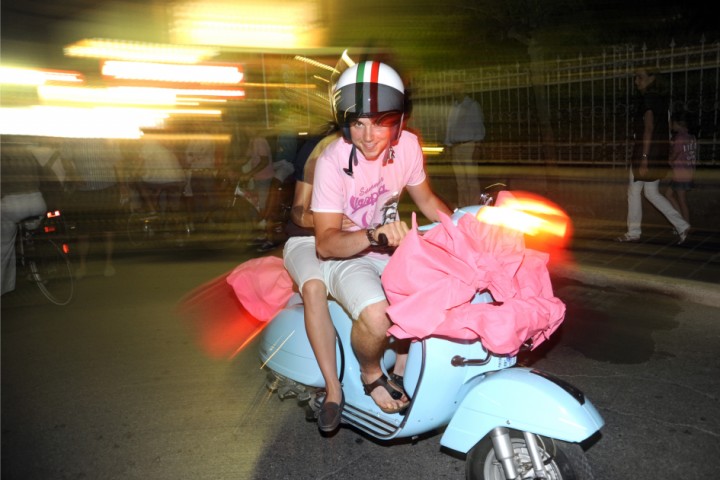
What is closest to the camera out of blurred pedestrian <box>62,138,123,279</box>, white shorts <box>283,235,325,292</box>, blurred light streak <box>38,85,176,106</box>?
white shorts <box>283,235,325,292</box>

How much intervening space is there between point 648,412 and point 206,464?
8.80 feet

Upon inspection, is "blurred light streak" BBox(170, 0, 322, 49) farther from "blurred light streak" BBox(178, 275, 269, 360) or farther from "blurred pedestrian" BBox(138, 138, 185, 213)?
"blurred light streak" BBox(178, 275, 269, 360)

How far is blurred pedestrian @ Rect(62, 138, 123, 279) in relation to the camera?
27.9 feet

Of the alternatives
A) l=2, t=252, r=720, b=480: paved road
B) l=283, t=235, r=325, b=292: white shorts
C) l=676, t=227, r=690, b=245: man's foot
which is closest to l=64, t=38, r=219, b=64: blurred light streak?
l=2, t=252, r=720, b=480: paved road

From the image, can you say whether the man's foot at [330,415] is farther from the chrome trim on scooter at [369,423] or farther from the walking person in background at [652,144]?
the walking person in background at [652,144]

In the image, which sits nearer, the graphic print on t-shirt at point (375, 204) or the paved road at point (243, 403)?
the graphic print on t-shirt at point (375, 204)

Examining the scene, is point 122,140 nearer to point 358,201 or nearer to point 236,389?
point 236,389

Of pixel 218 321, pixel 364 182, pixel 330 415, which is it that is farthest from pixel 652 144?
pixel 330 415

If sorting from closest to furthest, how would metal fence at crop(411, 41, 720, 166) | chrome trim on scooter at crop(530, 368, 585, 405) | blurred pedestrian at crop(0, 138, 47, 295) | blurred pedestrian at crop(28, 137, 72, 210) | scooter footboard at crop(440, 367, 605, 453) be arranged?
scooter footboard at crop(440, 367, 605, 453)
chrome trim on scooter at crop(530, 368, 585, 405)
blurred pedestrian at crop(0, 138, 47, 295)
blurred pedestrian at crop(28, 137, 72, 210)
metal fence at crop(411, 41, 720, 166)

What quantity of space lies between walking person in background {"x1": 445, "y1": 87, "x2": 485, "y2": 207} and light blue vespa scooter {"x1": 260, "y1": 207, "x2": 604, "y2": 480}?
829 centimetres

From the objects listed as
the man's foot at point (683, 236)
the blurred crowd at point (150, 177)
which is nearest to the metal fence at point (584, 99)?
the man's foot at point (683, 236)

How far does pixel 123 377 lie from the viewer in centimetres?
504

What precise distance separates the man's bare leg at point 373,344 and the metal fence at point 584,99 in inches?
284

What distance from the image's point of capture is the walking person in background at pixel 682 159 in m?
8.20
